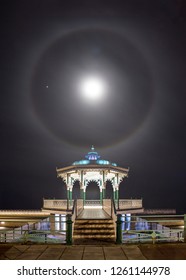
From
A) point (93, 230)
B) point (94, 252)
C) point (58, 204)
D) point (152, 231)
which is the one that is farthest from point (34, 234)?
point (58, 204)

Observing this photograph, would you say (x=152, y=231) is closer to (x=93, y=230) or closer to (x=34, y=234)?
(x=93, y=230)

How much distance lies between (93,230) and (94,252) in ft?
20.0

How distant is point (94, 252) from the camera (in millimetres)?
7578

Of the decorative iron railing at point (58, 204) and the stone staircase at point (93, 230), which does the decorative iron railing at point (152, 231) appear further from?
the decorative iron railing at point (58, 204)

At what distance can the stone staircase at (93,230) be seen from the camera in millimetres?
12586

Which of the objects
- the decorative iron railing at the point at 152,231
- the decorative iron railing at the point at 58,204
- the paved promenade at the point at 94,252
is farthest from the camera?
the decorative iron railing at the point at 58,204

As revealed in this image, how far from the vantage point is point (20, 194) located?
179 feet

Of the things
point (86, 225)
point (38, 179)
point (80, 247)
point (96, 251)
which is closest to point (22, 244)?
point (80, 247)

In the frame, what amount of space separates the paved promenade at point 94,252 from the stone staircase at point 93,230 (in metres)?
4.13

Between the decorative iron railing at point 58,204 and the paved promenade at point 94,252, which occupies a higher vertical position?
the paved promenade at point 94,252

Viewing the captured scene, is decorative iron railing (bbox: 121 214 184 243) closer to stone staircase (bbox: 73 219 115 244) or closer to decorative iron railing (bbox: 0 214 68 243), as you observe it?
stone staircase (bbox: 73 219 115 244)

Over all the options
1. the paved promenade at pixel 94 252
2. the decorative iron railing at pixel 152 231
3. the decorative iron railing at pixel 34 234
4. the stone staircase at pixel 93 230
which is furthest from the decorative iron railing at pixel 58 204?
the paved promenade at pixel 94 252

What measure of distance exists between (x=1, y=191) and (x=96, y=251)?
173ft
